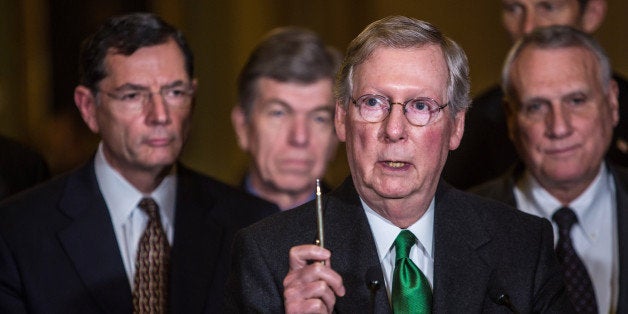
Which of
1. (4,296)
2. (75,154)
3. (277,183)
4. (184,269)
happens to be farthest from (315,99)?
(75,154)

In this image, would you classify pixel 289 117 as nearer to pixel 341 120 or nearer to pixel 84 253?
pixel 84 253

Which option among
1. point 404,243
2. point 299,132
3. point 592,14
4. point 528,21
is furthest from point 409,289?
point 592,14

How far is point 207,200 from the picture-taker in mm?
4191

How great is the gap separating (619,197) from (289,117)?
1.45m

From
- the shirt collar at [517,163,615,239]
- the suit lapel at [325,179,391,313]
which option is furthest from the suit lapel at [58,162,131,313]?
the shirt collar at [517,163,615,239]

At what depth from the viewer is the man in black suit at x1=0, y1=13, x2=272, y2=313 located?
3.81 meters

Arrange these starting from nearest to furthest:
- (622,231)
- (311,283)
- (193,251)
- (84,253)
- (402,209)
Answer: (311,283)
(402,209)
(84,253)
(193,251)
(622,231)

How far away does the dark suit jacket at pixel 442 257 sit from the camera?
10.3 ft

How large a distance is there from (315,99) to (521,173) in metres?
0.96

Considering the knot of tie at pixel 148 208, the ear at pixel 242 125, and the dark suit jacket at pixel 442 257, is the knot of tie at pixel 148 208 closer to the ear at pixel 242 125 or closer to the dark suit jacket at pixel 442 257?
the dark suit jacket at pixel 442 257

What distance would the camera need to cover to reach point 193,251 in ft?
13.2

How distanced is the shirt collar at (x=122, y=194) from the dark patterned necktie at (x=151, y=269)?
0.05 m

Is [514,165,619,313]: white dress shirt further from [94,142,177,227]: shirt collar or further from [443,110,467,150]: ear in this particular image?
[94,142,177,227]: shirt collar

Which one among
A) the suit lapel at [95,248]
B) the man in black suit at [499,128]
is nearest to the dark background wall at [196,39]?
the man in black suit at [499,128]
